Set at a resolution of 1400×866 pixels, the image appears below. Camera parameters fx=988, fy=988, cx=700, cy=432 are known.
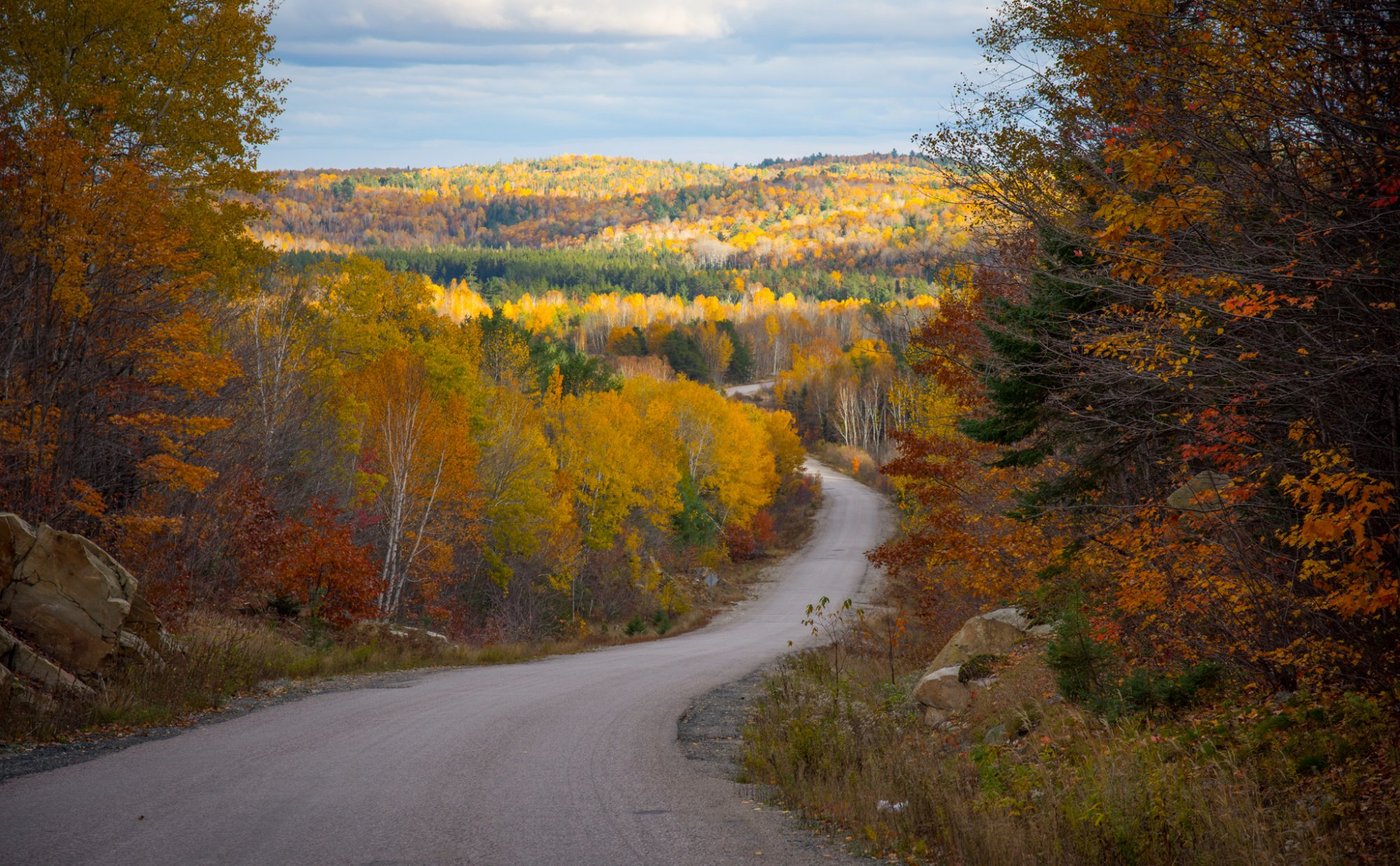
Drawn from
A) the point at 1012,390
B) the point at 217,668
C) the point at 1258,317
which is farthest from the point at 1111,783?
the point at 217,668

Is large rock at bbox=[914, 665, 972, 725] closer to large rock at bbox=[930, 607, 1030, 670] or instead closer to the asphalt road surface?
large rock at bbox=[930, 607, 1030, 670]

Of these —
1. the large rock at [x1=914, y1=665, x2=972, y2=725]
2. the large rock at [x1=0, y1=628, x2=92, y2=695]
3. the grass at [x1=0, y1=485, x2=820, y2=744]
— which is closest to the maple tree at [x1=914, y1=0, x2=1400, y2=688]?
the large rock at [x1=914, y1=665, x2=972, y2=725]

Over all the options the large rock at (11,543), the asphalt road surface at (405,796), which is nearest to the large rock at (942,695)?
the asphalt road surface at (405,796)

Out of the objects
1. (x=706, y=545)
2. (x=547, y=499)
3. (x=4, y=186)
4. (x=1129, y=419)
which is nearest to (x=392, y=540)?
(x=547, y=499)

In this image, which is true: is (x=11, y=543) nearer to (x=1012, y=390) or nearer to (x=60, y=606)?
(x=60, y=606)

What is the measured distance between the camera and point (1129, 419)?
12.3 meters

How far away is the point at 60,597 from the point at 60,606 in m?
0.12

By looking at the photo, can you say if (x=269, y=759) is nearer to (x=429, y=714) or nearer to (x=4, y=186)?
(x=429, y=714)

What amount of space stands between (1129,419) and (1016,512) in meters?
2.97

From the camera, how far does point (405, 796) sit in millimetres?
8195

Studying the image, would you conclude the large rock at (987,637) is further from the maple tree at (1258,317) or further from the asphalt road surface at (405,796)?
the asphalt road surface at (405,796)

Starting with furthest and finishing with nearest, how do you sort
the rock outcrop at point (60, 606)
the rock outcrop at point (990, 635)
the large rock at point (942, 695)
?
the rock outcrop at point (990, 635), the large rock at point (942, 695), the rock outcrop at point (60, 606)

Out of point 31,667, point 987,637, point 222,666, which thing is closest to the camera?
point 31,667

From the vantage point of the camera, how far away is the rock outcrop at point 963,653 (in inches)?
529
